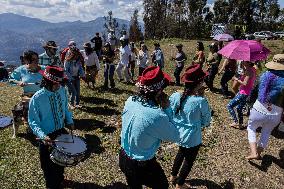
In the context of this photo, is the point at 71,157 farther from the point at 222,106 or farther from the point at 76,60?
the point at 222,106

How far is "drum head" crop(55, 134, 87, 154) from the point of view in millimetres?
5641

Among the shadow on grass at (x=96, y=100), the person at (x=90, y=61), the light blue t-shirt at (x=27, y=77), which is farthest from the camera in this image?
the person at (x=90, y=61)

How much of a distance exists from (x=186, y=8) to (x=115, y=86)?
Result: 135 feet

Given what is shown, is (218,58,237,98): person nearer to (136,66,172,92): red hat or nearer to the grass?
the grass

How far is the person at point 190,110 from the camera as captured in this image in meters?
5.66

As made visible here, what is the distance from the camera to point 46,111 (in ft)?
19.0

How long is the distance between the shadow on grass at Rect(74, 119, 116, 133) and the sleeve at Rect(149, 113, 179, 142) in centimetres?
560

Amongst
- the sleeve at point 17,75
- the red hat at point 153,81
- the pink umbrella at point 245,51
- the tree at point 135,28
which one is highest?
the red hat at point 153,81

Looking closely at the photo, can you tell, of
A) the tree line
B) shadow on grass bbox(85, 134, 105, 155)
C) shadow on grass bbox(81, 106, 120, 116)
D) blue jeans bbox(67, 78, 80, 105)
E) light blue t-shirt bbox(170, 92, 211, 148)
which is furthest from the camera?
the tree line

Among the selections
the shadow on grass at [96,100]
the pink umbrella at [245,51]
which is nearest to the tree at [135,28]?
the shadow on grass at [96,100]

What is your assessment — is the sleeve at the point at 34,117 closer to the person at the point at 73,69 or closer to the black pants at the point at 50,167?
the black pants at the point at 50,167

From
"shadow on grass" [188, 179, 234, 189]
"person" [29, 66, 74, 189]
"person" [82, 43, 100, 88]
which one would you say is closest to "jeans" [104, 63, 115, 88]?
"person" [82, 43, 100, 88]

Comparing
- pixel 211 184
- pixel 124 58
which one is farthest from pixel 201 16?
pixel 211 184

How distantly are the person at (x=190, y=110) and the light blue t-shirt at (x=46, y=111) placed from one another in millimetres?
1909
